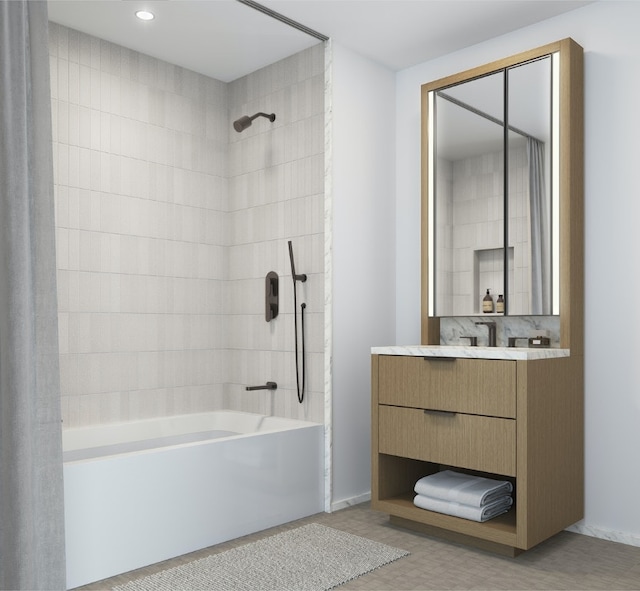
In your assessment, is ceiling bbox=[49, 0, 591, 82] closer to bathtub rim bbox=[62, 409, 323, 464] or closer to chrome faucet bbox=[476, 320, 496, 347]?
chrome faucet bbox=[476, 320, 496, 347]

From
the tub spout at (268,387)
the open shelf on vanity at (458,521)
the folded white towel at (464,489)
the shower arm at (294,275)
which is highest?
the shower arm at (294,275)

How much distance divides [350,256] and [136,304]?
3.90ft

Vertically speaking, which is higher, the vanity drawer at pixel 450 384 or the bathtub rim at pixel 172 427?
the vanity drawer at pixel 450 384

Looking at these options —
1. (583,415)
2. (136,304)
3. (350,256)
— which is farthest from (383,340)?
(136,304)

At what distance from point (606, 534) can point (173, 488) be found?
1904 mm

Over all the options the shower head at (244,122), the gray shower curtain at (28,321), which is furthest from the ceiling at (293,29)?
the gray shower curtain at (28,321)

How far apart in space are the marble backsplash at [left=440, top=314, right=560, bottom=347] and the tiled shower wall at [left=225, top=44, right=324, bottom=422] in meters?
0.68

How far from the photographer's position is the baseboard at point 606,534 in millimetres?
2789

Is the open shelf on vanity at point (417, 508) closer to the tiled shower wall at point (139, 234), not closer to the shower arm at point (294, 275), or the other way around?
the shower arm at point (294, 275)

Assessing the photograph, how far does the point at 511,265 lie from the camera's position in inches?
120

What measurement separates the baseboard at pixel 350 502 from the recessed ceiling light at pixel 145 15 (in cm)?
257

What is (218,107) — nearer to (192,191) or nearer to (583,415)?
(192,191)

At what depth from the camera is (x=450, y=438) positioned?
2.75 meters

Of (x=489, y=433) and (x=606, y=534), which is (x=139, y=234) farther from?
(x=606, y=534)
